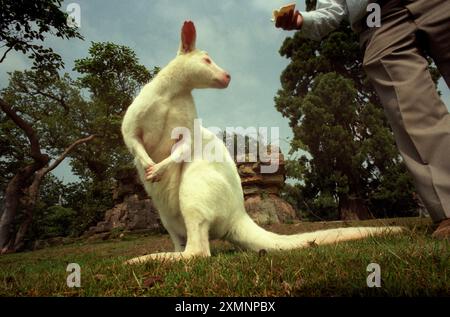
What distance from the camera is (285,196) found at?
54.0 ft

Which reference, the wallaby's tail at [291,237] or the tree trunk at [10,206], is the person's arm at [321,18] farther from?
the tree trunk at [10,206]

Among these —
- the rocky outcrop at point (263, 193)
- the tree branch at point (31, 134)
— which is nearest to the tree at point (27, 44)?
the tree branch at point (31, 134)

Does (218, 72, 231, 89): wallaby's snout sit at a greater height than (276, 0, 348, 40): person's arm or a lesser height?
lesser

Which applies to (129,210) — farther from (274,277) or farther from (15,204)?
(274,277)

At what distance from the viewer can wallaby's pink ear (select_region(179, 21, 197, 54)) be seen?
3.64 m

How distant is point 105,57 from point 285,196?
9.82 metres

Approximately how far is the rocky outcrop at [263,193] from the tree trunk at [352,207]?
4.24m

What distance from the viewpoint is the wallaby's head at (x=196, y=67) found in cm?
359

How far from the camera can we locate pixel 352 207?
1645 centimetres

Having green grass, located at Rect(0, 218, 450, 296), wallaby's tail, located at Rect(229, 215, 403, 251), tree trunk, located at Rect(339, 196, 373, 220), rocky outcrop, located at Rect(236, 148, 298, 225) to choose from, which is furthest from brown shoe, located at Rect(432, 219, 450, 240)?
tree trunk, located at Rect(339, 196, 373, 220)

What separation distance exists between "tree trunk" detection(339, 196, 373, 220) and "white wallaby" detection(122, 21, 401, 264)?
13.6 m

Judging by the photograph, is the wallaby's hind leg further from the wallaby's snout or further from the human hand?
the human hand

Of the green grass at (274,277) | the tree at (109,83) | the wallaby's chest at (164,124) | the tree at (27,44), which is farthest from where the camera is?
the tree at (109,83)
